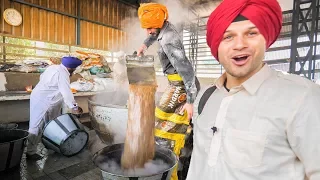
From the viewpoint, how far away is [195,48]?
37.9 ft

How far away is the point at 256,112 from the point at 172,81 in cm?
180

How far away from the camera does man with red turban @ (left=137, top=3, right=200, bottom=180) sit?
2371 mm

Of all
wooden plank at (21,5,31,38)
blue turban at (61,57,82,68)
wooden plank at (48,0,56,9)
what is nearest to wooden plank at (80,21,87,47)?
wooden plank at (48,0,56,9)

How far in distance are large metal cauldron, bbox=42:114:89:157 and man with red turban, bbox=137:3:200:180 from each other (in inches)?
58.8

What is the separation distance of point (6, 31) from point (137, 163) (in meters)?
7.20

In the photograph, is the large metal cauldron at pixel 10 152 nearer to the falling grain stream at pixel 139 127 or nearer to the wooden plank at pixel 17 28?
the falling grain stream at pixel 139 127

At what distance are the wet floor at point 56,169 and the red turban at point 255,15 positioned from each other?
2649mm

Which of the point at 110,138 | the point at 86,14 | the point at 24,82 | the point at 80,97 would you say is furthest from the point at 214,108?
the point at 86,14

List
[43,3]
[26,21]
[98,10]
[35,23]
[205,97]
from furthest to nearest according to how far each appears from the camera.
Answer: [98,10], [43,3], [35,23], [26,21], [205,97]

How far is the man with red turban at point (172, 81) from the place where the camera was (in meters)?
2.37

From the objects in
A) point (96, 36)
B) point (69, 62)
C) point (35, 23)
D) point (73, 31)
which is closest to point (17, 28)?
point (35, 23)

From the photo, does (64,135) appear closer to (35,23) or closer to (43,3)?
(35,23)

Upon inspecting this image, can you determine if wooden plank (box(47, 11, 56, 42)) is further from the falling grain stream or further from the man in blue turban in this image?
the falling grain stream

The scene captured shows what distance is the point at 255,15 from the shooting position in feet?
2.92
